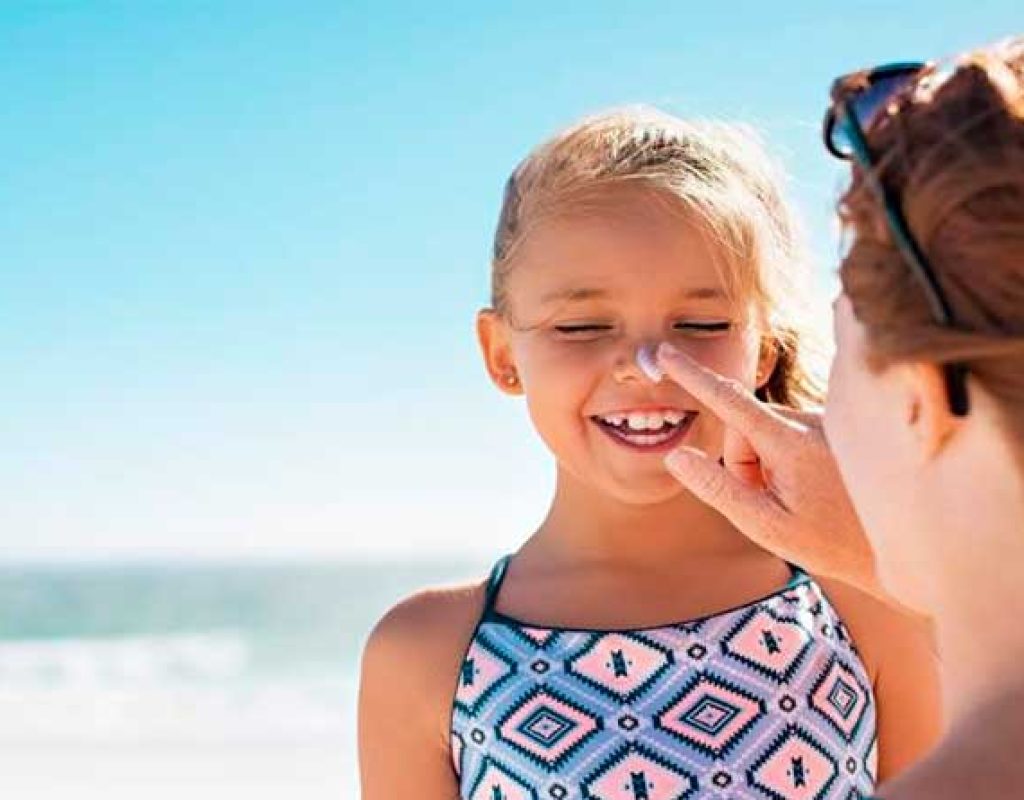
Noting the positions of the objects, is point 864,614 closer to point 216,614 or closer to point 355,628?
point 355,628

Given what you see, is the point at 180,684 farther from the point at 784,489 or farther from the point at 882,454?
the point at 882,454

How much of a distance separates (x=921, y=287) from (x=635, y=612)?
1.75 metres

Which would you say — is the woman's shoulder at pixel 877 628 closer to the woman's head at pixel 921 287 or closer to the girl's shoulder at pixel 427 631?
the girl's shoulder at pixel 427 631

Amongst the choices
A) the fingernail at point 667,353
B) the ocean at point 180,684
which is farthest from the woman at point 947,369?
the ocean at point 180,684

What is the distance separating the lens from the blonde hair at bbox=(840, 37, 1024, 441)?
4.84ft

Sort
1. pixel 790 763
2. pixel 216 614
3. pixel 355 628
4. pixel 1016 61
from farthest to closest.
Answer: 1. pixel 216 614
2. pixel 355 628
3. pixel 790 763
4. pixel 1016 61

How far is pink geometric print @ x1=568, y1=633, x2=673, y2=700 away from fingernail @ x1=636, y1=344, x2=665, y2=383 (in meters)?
0.53

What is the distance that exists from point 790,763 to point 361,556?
5327 cm

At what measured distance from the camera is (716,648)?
3.09 m

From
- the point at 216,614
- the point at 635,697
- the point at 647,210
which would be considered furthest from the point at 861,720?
the point at 216,614

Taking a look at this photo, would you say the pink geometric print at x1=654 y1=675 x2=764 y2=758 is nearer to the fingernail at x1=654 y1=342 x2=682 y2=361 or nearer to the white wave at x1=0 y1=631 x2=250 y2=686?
the fingernail at x1=654 y1=342 x2=682 y2=361

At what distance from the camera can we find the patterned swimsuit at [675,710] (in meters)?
2.96

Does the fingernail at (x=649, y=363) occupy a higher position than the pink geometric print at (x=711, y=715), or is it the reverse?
the fingernail at (x=649, y=363)

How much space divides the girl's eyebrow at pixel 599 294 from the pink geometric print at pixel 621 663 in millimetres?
673
